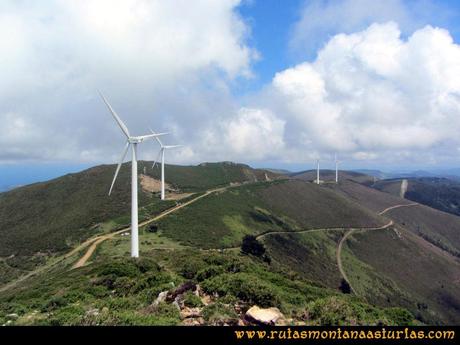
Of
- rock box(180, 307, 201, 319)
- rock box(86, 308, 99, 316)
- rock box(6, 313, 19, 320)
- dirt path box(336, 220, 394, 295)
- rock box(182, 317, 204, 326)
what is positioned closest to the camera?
rock box(86, 308, 99, 316)

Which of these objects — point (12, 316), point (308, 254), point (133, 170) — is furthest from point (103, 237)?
point (12, 316)

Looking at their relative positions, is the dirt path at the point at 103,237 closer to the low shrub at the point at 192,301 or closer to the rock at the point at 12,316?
the rock at the point at 12,316

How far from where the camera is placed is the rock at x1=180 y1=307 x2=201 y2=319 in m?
20.7

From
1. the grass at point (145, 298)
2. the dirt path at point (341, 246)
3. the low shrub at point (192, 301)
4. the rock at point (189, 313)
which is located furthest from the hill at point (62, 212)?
the rock at point (189, 313)

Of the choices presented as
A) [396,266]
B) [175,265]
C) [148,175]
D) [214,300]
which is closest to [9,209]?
[148,175]

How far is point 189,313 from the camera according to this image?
21359 millimetres

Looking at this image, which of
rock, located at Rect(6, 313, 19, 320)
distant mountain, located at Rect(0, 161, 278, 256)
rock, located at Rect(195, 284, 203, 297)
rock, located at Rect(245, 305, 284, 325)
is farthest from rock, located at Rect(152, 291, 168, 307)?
distant mountain, located at Rect(0, 161, 278, 256)

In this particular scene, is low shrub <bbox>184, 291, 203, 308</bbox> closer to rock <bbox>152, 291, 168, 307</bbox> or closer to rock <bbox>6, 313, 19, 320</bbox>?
rock <bbox>152, 291, 168, 307</bbox>

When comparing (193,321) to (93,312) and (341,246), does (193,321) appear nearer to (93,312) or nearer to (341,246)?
(93,312)

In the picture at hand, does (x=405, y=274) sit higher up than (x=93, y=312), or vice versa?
(x=93, y=312)

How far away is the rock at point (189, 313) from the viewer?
20703 mm

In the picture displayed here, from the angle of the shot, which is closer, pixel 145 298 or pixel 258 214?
pixel 145 298

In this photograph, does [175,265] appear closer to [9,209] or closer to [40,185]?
[9,209]

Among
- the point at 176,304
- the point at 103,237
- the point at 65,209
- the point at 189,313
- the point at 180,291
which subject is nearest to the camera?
the point at 189,313
